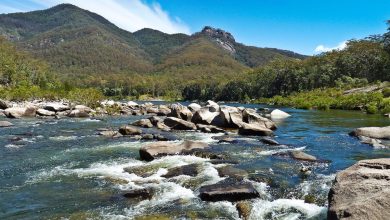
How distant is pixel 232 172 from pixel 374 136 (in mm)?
18490

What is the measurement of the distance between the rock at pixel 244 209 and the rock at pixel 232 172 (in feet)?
12.5

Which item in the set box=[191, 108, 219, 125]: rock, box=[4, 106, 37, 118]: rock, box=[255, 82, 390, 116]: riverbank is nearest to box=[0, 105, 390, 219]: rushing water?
box=[191, 108, 219, 125]: rock

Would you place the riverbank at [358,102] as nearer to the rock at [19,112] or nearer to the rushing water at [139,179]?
the rushing water at [139,179]

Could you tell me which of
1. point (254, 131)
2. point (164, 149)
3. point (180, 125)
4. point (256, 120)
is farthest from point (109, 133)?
point (256, 120)

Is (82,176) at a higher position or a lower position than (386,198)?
lower

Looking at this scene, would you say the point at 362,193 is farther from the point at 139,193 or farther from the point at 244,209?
the point at 139,193

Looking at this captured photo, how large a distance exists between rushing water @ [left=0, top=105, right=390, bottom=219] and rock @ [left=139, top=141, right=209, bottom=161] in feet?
2.54

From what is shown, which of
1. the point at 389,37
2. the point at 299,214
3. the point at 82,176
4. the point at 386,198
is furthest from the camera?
the point at 389,37

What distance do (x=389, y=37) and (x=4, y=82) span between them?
13290 cm

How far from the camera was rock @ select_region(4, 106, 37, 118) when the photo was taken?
5891cm

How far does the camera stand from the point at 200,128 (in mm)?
41906

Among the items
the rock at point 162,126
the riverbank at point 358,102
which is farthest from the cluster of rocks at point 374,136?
the riverbank at point 358,102

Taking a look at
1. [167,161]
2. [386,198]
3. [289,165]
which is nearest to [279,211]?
[386,198]

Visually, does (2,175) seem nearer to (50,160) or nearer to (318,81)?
(50,160)
